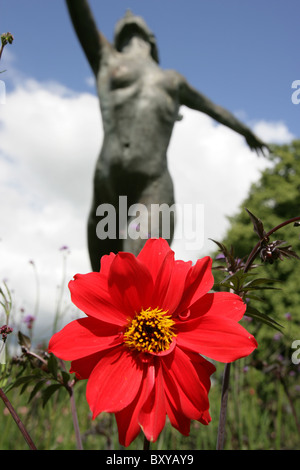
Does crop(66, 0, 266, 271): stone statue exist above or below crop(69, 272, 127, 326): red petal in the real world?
above

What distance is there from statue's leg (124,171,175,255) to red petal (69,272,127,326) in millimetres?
3380

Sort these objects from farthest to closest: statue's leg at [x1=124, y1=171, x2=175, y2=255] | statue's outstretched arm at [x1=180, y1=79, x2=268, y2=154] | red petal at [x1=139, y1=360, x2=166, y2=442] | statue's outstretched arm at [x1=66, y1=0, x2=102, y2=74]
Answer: statue's outstretched arm at [x1=180, y1=79, x2=268, y2=154] → statue's outstretched arm at [x1=66, y1=0, x2=102, y2=74] → statue's leg at [x1=124, y1=171, x2=175, y2=255] → red petal at [x1=139, y1=360, x2=166, y2=442]

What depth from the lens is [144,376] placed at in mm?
487

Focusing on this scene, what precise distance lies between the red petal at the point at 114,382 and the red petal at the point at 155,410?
0.02 meters

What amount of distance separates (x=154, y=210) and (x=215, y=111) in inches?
72.8

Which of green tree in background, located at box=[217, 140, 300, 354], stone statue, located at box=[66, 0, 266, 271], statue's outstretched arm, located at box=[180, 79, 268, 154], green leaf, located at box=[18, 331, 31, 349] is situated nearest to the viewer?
green leaf, located at box=[18, 331, 31, 349]

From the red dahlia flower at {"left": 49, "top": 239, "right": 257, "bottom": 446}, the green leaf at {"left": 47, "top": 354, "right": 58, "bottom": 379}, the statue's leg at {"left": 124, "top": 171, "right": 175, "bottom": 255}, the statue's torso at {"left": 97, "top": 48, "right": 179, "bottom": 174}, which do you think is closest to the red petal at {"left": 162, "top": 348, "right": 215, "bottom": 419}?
the red dahlia flower at {"left": 49, "top": 239, "right": 257, "bottom": 446}

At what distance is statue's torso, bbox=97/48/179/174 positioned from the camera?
437cm

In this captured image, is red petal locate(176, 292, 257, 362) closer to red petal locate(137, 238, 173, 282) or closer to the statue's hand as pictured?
red petal locate(137, 238, 173, 282)

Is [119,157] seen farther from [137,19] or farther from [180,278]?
[180,278]

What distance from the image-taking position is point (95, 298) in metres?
0.51

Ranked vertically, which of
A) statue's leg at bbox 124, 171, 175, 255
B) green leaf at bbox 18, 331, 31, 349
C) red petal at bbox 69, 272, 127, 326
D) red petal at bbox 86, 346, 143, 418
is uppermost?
statue's leg at bbox 124, 171, 175, 255

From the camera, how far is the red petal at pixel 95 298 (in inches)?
19.8
